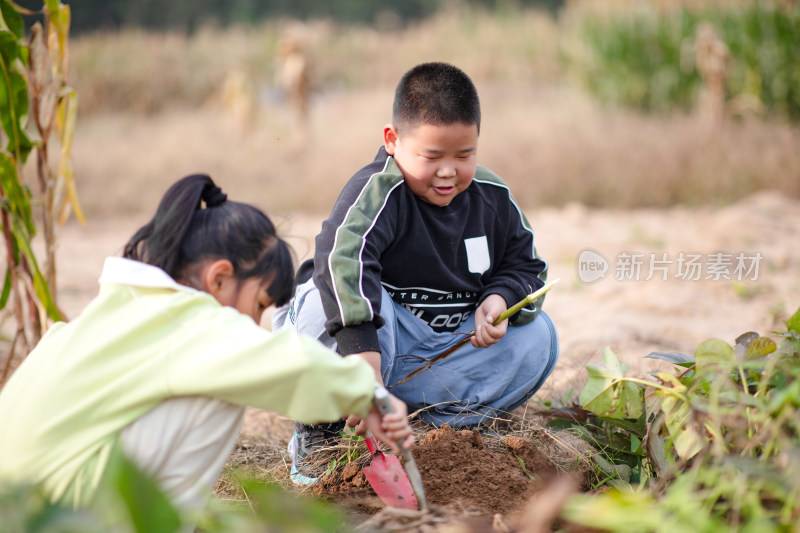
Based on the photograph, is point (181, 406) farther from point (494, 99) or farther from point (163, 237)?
point (494, 99)

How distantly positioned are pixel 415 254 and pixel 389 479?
1.97 feet

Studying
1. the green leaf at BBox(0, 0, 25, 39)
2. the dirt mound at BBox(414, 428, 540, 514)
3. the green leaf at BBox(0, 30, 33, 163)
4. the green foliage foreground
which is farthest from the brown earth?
the green leaf at BBox(0, 0, 25, 39)

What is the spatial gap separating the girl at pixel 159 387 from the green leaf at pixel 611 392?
22.0 inches

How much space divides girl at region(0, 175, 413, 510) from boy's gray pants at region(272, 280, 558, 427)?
0.65m

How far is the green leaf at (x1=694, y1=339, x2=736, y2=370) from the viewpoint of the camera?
150 centimetres

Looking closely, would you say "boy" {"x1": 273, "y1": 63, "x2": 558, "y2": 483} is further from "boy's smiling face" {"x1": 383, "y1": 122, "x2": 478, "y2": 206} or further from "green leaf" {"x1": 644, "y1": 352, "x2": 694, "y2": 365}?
"green leaf" {"x1": 644, "y1": 352, "x2": 694, "y2": 365}

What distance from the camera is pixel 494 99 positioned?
35.6ft

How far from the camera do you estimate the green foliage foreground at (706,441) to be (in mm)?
945

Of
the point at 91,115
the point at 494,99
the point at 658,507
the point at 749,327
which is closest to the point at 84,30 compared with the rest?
the point at 91,115

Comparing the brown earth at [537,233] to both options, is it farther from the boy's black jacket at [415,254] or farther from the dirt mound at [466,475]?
the boy's black jacket at [415,254]

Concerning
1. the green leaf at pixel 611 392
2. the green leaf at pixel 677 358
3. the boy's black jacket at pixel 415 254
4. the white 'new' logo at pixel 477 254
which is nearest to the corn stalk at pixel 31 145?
the boy's black jacket at pixel 415 254

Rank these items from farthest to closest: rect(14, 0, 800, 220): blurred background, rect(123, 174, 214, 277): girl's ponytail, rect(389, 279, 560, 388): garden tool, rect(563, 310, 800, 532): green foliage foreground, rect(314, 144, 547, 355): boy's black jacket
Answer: rect(14, 0, 800, 220): blurred background
rect(389, 279, 560, 388): garden tool
rect(314, 144, 547, 355): boy's black jacket
rect(123, 174, 214, 277): girl's ponytail
rect(563, 310, 800, 532): green foliage foreground

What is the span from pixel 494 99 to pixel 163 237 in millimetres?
9814

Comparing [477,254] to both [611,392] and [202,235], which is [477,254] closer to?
[611,392]
